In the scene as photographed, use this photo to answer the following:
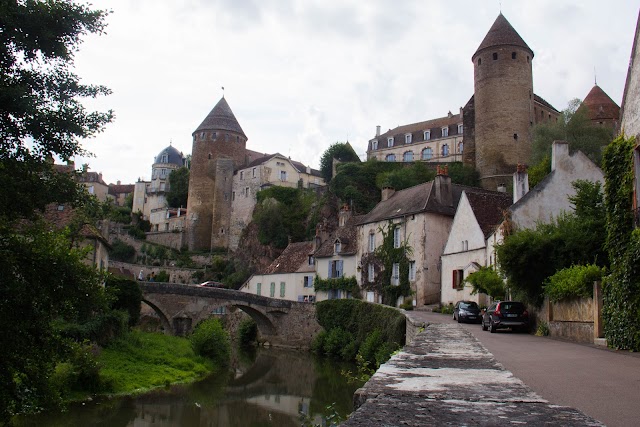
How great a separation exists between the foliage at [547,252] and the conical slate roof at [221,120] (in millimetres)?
53292

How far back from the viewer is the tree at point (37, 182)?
9742 millimetres

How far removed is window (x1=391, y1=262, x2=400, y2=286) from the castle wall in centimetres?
1550

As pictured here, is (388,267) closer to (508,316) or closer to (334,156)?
(508,316)

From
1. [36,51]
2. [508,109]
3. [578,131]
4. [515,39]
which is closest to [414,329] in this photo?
[36,51]

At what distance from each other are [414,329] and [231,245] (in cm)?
4783

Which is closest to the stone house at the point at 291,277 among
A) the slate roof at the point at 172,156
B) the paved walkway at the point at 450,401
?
the paved walkway at the point at 450,401

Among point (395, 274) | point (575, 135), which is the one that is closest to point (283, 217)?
point (395, 274)

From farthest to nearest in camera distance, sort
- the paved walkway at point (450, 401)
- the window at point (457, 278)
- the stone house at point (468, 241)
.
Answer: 1. the window at point (457, 278)
2. the stone house at point (468, 241)
3. the paved walkway at point (450, 401)

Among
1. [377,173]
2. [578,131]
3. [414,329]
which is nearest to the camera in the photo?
[414,329]

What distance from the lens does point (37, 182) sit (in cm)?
1057

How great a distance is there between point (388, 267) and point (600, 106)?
75.2ft

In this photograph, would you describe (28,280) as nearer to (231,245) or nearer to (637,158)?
(637,158)

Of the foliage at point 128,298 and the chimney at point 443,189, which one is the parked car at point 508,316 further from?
the foliage at point 128,298

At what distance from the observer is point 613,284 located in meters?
12.4
